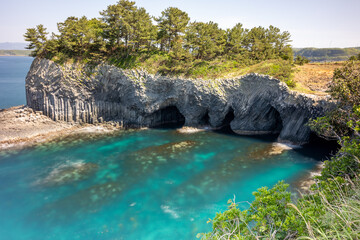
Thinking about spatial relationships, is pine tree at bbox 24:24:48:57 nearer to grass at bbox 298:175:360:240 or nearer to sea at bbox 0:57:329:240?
sea at bbox 0:57:329:240

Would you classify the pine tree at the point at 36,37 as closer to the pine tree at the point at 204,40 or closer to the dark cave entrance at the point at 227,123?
the pine tree at the point at 204,40

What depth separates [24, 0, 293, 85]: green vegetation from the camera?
39625mm

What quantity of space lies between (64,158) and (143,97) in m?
16.4

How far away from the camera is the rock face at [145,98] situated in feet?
118

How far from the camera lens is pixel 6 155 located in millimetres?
30156

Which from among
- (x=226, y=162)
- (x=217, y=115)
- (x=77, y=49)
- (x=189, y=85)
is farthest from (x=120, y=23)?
(x=226, y=162)

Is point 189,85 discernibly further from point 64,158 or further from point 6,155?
point 6,155

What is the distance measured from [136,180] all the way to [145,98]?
18.3 m

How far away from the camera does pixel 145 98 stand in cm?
3897

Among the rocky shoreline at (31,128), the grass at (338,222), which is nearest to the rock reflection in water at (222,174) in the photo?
the grass at (338,222)

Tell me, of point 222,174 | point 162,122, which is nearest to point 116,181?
point 222,174

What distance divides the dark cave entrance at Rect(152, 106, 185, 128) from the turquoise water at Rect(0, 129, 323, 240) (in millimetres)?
6274

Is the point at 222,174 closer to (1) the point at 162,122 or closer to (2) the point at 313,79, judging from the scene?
(1) the point at 162,122

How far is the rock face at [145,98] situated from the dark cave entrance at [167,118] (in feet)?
0.68
